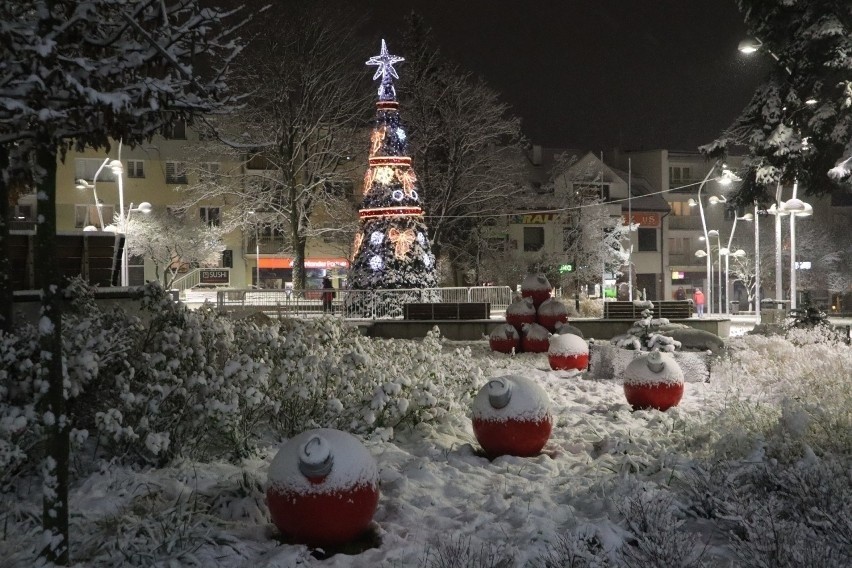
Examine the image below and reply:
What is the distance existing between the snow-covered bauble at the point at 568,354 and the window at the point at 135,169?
42219 millimetres

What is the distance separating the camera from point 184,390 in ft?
24.1

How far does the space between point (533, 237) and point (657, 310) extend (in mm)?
30889

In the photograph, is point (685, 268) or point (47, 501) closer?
point (47, 501)

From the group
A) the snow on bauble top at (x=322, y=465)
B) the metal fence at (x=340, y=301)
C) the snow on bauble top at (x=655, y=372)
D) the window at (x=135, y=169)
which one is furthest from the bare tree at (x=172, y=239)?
the snow on bauble top at (x=322, y=465)

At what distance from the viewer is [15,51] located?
4.48 meters

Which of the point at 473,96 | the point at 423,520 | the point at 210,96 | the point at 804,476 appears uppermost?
the point at 473,96

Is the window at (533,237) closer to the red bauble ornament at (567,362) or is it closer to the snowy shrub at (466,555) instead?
the red bauble ornament at (567,362)

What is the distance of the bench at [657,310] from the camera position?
23.2 metres

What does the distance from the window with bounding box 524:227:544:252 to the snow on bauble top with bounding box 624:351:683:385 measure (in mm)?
43753

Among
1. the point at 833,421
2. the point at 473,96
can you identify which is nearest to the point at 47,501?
the point at 833,421

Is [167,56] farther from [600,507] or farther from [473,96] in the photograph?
[473,96]

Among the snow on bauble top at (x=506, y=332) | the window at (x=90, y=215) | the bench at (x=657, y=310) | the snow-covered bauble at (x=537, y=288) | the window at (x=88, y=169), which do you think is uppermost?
the window at (x=88, y=169)

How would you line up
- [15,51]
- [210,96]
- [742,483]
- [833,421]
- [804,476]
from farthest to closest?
[833,421] < [742,483] < [804,476] < [210,96] < [15,51]

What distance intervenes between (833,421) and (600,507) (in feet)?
10.0
